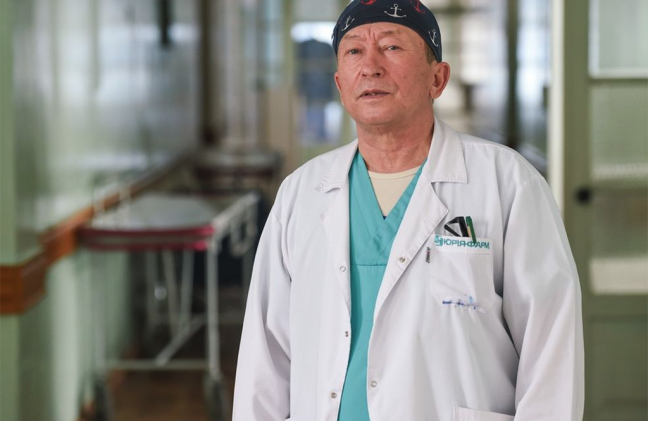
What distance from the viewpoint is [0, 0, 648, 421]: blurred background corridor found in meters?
3.57

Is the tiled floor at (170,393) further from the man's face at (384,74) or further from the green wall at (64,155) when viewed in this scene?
the man's face at (384,74)

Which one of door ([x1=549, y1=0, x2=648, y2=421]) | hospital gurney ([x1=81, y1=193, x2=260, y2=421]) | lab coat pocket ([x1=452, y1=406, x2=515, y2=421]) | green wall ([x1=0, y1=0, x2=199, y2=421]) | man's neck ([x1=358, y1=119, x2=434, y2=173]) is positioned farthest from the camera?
hospital gurney ([x1=81, y1=193, x2=260, y2=421])

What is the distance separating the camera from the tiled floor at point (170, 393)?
462 centimetres

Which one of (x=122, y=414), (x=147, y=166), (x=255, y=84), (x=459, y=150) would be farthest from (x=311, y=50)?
(x=459, y=150)

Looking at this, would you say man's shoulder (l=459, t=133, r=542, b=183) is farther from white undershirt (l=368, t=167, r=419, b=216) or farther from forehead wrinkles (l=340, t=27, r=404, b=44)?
forehead wrinkles (l=340, t=27, r=404, b=44)

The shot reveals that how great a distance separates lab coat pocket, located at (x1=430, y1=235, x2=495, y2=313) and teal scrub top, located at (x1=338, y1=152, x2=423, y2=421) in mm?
98

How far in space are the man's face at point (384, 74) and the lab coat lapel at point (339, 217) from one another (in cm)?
12

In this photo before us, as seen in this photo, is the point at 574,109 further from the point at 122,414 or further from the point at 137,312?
the point at 137,312

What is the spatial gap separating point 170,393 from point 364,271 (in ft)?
10.9

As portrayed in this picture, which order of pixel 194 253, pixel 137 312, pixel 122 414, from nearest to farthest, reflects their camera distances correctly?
1. pixel 122 414
2. pixel 137 312
3. pixel 194 253

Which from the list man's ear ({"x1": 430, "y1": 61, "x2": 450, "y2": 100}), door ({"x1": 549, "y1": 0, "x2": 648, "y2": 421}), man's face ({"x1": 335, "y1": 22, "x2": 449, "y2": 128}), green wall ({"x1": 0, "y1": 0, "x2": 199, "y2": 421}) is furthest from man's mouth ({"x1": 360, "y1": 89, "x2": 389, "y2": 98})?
door ({"x1": 549, "y1": 0, "x2": 648, "y2": 421})

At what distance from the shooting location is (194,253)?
6.09 m

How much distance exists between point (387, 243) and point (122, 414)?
3062mm

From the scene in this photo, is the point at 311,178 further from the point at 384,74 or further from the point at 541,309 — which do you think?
the point at 541,309
